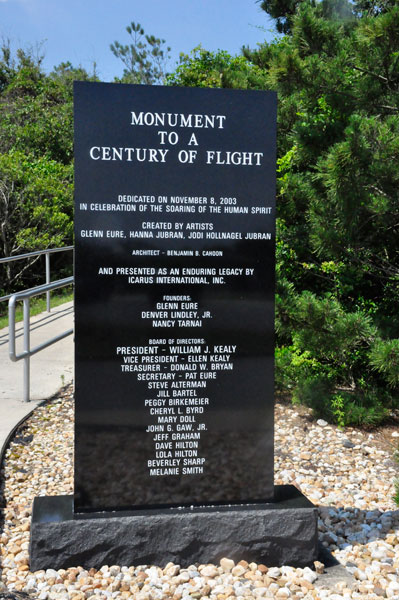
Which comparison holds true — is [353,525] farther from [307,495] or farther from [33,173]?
[33,173]

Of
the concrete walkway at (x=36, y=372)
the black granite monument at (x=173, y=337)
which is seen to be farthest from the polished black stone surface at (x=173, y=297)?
the concrete walkway at (x=36, y=372)

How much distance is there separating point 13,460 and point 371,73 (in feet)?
13.3

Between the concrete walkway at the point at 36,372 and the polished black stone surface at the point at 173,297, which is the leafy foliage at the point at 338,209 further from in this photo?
the concrete walkway at the point at 36,372

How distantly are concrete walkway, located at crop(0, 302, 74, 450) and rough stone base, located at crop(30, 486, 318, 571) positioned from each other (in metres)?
1.86

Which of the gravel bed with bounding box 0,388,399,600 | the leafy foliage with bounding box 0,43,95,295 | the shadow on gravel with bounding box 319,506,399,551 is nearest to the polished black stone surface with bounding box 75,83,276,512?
the gravel bed with bounding box 0,388,399,600

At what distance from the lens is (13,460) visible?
4.73 meters

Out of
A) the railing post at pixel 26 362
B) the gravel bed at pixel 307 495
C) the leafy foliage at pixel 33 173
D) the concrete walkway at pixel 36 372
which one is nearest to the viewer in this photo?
the gravel bed at pixel 307 495

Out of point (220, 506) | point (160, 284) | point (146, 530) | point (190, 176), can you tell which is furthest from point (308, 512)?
point (190, 176)

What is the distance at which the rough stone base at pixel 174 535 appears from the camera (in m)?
3.16

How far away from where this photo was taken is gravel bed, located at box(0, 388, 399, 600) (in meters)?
3.03

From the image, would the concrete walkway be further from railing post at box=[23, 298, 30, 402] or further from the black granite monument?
the black granite monument

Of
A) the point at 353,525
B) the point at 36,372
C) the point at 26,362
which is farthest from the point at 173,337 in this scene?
the point at 36,372

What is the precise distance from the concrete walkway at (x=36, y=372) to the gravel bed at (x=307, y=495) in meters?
0.18

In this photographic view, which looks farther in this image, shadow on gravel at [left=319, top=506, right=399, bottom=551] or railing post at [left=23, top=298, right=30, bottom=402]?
railing post at [left=23, top=298, right=30, bottom=402]
